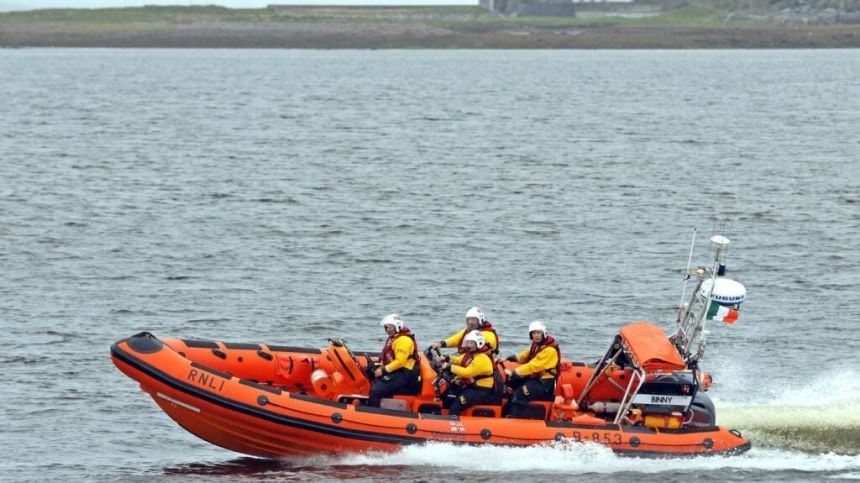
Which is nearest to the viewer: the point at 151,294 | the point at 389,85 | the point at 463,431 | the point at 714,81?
the point at 463,431

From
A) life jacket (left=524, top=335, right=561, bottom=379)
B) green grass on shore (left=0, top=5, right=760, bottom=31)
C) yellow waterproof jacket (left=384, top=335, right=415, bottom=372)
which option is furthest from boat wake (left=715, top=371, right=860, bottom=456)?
green grass on shore (left=0, top=5, right=760, bottom=31)

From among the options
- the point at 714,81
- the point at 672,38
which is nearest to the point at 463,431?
the point at 714,81

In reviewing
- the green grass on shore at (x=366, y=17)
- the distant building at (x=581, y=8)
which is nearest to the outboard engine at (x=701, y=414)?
the green grass on shore at (x=366, y=17)

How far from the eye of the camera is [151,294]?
23.4m

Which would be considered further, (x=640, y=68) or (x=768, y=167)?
(x=640, y=68)

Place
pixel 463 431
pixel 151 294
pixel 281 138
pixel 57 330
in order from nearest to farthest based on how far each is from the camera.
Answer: pixel 463 431 < pixel 57 330 < pixel 151 294 < pixel 281 138

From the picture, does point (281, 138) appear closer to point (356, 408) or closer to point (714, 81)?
point (356, 408)

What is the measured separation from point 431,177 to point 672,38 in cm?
9374

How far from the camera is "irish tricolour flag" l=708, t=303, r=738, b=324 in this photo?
49.8 feet

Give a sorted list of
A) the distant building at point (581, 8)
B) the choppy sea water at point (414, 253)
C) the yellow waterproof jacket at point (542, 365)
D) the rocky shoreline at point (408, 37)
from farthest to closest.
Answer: the distant building at point (581, 8) → the rocky shoreline at point (408, 37) → the choppy sea water at point (414, 253) → the yellow waterproof jacket at point (542, 365)

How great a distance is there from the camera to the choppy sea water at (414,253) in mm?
16062

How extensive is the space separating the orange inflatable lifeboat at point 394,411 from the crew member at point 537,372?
0.48 feet

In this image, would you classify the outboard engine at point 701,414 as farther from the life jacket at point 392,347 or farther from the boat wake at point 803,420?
the life jacket at point 392,347

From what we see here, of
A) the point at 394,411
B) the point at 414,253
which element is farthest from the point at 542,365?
the point at 414,253
